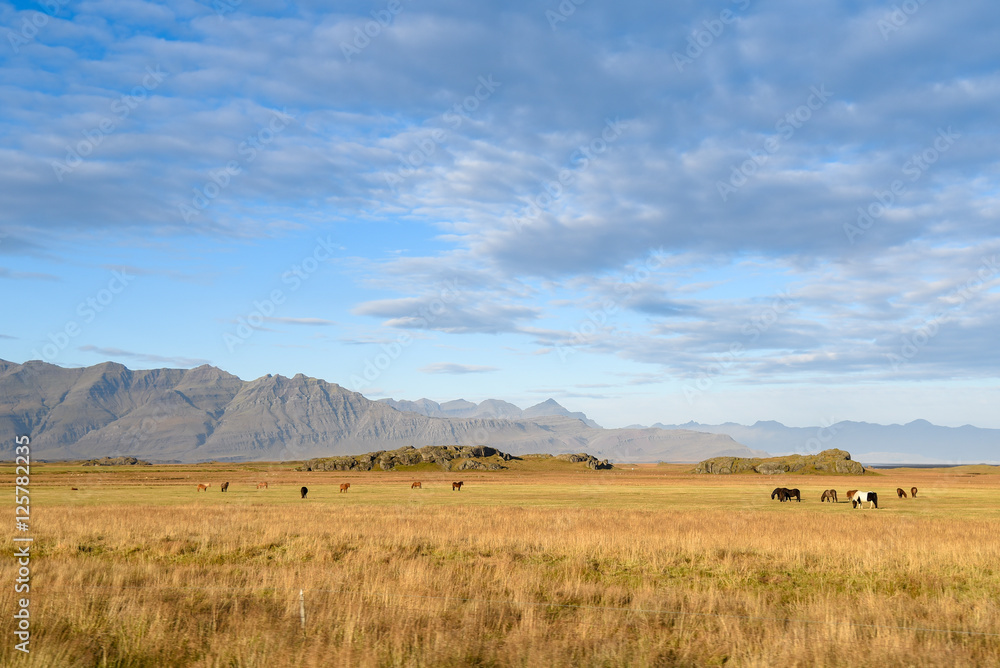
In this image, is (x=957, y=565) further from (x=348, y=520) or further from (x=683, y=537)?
(x=348, y=520)

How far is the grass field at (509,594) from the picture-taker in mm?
11383

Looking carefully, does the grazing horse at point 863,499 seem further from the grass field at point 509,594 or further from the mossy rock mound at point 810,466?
the mossy rock mound at point 810,466

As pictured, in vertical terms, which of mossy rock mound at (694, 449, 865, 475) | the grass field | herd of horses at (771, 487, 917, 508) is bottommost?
mossy rock mound at (694, 449, 865, 475)

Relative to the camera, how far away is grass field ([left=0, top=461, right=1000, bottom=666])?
37.3 ft

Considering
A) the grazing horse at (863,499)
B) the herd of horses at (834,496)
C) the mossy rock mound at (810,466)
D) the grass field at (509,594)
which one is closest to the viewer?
the grass field at (509,594)

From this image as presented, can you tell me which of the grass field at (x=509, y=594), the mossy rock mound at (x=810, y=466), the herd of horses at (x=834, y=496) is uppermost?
the grass field at (x=509, y=594)

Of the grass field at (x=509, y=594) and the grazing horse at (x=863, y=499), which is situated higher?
the grass field at (x=509, y=594)

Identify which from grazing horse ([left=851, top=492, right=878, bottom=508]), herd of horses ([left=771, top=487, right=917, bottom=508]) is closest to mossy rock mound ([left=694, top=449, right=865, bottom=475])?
herd of horses ([left=771, top=487, right=917, bottom=508])

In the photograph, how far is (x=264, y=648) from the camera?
11.4 metres

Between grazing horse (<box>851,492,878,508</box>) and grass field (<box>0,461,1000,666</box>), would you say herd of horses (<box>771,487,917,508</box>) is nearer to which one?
grazing horse (<box>851,492,878,508</box>)

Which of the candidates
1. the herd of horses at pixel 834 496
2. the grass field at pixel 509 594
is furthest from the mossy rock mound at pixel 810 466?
the grass field at pixel 509 594

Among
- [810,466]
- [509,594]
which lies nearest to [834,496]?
[509,594]

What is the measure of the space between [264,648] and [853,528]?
2740 centimetres

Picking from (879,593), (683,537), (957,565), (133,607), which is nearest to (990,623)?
(879,593)
